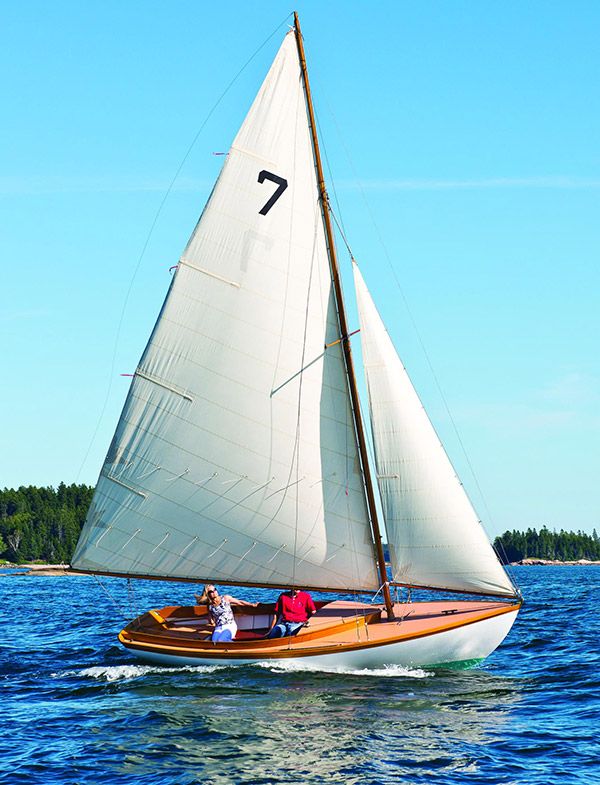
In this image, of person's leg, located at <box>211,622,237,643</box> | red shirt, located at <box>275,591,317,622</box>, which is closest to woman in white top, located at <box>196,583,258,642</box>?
person's leg, located at <box>211,622,237,643</box>

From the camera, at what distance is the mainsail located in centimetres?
2664

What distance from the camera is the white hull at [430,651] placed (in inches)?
992

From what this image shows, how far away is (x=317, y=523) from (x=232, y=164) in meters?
9.94

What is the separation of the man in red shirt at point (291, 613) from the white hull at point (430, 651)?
0.98 meters

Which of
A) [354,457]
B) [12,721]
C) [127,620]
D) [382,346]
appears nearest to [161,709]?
[12,721]

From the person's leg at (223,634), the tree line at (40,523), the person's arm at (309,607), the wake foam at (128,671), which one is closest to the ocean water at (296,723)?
the wake foam at (128,671)

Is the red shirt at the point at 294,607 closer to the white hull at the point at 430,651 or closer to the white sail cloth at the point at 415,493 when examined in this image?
the white hull at the point at 430,651

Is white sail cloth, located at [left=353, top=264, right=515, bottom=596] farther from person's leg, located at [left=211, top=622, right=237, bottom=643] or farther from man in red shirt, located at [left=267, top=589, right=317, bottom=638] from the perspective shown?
person's leg, located at [left=211, top=622, right=237, bottom=643]

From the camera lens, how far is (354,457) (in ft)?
88.0

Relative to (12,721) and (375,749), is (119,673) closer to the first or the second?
(12,721)

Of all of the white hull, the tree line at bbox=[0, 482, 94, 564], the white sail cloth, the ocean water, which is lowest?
the ocean water

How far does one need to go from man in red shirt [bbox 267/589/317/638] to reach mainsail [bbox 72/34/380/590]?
56cm

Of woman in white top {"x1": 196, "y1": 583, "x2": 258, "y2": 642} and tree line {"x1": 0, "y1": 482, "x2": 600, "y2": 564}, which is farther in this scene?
tree line {"x1": 0, "y1": 482, "x2": 600, "y2": 564}

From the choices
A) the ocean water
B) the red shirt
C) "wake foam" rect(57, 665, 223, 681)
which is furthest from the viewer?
the red shirt
